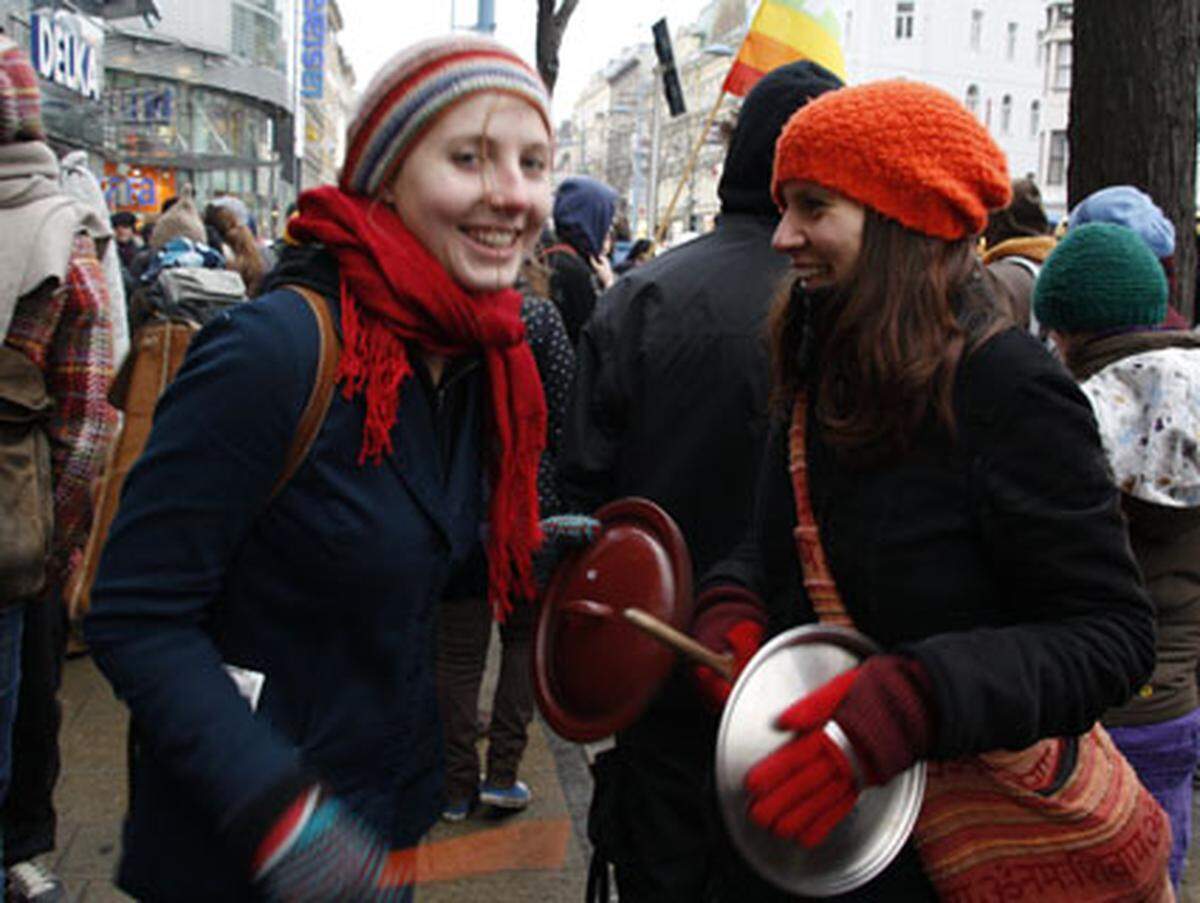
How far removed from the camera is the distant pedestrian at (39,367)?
256 cm

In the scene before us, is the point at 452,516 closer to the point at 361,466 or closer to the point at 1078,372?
the point at 361,466

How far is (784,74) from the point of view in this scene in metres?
2.75

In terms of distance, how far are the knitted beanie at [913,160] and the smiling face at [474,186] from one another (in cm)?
45

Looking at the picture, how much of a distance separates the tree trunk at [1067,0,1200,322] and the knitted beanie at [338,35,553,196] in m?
3.63

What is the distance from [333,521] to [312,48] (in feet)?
195

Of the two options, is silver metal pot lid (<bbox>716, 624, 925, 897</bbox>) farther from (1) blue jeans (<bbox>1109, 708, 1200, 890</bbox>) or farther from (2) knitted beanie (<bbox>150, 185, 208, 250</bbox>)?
(2) knitted beanie (<bbox>150, 185, 208, 250</bbox>)

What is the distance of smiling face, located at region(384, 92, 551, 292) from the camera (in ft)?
5.40

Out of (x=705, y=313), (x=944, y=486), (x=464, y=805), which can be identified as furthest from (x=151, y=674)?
(x=464, y=805)

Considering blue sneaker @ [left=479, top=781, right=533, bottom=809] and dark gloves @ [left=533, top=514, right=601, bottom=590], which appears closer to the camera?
dark gloves @ [left=533, top=514, right=601, bottom=590]

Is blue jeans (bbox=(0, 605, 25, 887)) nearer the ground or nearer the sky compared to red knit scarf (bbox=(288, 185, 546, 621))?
nearer the ground

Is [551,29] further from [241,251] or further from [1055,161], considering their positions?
[1055,161]

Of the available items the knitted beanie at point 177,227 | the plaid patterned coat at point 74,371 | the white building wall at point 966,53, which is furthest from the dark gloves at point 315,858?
the white building wall at point 966,53

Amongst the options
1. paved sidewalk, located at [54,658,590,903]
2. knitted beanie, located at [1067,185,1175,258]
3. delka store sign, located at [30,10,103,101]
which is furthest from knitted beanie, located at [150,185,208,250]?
delka store sign, located at [30,10,103,101]

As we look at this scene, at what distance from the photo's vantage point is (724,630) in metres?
1.87
